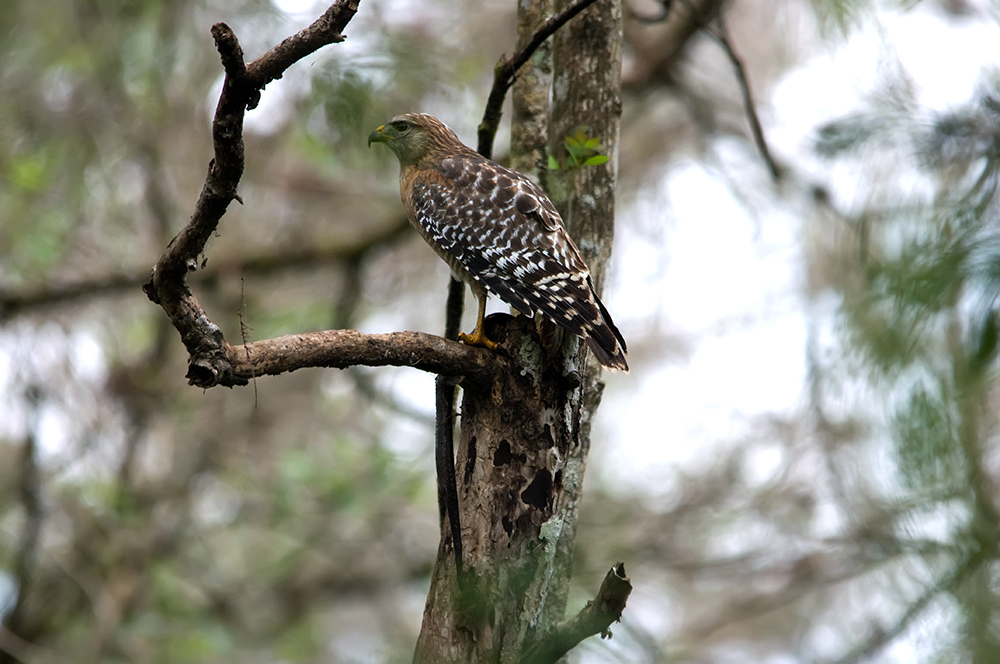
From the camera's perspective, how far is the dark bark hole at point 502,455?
2748 mm

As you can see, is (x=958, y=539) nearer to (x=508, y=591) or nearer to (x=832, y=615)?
(x=508, y=591)

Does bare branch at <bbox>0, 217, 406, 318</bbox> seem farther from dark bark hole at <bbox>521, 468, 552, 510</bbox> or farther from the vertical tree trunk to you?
dark bark hole at <bbox>521, 468, 552, 510</bbox>

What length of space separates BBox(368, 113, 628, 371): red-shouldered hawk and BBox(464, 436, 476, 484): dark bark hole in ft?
1.04

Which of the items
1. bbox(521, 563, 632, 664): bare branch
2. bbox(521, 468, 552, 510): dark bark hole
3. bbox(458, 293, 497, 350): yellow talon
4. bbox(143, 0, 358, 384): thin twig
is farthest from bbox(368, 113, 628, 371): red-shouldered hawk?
bbox(143, 0, 358, 384): thin twig

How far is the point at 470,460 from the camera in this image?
2809mm

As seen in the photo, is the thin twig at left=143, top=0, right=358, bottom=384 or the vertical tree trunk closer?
the thin twig at left=143, top=0, right=358, bottom=384

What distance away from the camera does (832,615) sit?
28.6 ft

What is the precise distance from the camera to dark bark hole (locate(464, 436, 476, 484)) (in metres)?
2.80

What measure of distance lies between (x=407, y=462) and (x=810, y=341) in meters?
3.39

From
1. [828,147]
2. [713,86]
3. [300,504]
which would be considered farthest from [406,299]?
[828,147]

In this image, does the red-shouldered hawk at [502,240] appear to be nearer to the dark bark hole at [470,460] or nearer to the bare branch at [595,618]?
the dark bark hole at [470,460]

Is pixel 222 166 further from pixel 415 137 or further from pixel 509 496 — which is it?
pixel 415 137

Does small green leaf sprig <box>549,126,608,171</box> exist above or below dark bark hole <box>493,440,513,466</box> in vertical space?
above

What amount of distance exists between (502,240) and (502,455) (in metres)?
1.02
